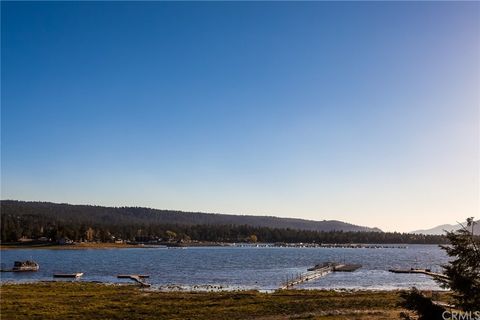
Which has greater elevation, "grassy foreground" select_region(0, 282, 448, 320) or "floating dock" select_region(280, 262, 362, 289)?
"grassy foreground" select_region(0, 282, 448, 320)

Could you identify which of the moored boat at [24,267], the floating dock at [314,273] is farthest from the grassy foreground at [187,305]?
the moored boat at [24,267]

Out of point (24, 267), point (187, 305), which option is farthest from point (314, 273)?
point (24, 267)

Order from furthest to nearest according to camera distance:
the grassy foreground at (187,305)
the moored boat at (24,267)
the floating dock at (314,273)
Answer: the moored boat at (24,267) < the floating dock at (314,273) < the grassy foreground at (187,305)

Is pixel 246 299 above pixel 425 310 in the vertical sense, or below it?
below

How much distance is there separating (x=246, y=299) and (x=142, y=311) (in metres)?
14.4

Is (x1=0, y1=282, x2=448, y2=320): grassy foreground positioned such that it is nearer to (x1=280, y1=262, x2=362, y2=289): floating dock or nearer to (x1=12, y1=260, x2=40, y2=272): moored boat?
(x1=280, y1=262, x2=362, y2=289): floating dock

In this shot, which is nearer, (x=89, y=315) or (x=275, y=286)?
(x=89, y=315)

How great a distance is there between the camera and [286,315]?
49312mm

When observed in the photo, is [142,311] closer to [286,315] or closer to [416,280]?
[286,315]

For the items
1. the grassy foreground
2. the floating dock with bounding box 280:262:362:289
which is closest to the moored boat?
the grassy foreground

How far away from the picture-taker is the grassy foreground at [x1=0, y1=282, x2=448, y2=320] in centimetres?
4919

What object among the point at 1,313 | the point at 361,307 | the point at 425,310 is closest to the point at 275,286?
the point at 361,307

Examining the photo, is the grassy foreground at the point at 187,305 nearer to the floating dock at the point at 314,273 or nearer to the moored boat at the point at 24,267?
the floating dock at the point at 314,273

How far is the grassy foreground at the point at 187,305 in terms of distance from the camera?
49188mm
